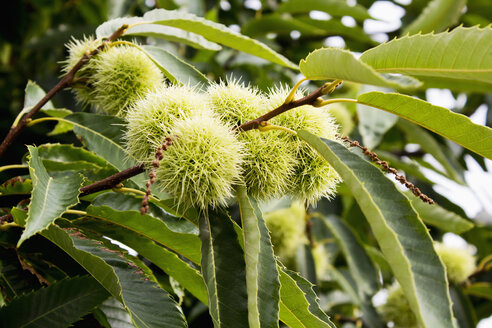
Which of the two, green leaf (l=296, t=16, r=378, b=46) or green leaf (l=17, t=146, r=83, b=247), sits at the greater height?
green leaf (l=296, t=16, r=378, b=46)

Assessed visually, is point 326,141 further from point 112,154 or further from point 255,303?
point 112,154

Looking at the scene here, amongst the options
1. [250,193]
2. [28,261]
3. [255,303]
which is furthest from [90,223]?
[255,303]

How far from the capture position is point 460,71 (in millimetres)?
874

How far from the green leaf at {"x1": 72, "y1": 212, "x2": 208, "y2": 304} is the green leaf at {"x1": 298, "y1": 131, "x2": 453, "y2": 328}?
17.8 inches

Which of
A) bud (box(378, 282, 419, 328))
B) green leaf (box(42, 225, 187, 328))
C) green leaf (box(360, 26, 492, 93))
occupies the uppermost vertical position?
green leaf (box(360, 26, 492, 93))

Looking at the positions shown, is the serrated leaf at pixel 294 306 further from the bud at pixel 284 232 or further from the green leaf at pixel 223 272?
the bud at pixel 284 232

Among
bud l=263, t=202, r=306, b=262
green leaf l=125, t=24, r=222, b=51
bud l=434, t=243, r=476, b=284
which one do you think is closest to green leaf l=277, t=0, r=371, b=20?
bud l=263, t=202, r=306, b=262

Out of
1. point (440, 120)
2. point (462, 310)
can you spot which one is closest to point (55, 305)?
point (440, 120)

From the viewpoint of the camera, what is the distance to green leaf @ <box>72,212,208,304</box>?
3.76 feet

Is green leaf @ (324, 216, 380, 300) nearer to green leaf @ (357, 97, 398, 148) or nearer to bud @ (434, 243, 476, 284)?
green leaf @ (357, 97, 398, 148)

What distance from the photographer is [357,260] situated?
6.64 feet

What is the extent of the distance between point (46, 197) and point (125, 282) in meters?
0.25

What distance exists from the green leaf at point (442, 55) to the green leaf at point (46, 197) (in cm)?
68

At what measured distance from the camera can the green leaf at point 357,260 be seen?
194 centimetres
